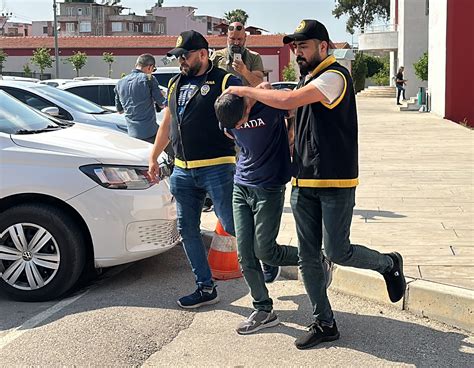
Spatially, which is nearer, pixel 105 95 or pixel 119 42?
pixel 105 95

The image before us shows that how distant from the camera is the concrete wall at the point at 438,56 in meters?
21.4

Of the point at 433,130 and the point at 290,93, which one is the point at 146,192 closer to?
the point at 290,93

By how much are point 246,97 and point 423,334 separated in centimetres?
195

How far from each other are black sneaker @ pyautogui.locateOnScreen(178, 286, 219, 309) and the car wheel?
913 mm

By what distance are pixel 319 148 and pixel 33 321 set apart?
7.89 feet

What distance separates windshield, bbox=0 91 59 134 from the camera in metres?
5.61

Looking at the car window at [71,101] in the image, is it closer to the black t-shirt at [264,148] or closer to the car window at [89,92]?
the car window at [89,92]

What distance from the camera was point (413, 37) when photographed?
36438 mm

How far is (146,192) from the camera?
5.30m

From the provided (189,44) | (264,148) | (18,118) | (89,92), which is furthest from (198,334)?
(89,92)

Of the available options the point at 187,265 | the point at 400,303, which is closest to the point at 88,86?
the point at 187,265

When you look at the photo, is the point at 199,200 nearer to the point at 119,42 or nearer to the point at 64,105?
the point at 64,105

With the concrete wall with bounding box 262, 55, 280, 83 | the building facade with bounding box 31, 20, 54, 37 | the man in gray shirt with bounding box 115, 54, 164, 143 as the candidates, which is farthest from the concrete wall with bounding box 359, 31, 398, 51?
the building facade with bounding box 31, 20, 54, 37

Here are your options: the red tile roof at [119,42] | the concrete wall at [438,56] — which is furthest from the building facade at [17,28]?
the concrete wall at [438,56]
